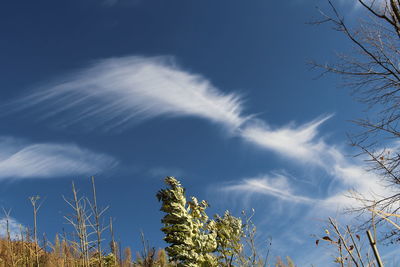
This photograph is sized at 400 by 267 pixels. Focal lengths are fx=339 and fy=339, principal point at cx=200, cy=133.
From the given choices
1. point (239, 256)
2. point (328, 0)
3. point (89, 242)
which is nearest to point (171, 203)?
point (239, 256)

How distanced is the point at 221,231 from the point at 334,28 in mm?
6184

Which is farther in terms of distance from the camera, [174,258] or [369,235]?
[174,258]

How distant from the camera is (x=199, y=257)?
7.97m

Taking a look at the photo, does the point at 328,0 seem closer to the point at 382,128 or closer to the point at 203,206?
the point at 382,128

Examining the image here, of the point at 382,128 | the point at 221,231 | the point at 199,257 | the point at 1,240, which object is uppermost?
the point at 1,240

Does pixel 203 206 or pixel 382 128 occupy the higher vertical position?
pixel 382 128

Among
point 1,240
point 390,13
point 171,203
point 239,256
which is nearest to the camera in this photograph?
point 239,256

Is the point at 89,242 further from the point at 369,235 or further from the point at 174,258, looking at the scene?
the point at 369,235

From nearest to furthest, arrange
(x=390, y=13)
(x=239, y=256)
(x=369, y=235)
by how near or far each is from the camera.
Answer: (x=369, y=235), (x=239, y=256), (x=390, y=13)

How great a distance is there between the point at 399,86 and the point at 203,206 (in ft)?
21.3

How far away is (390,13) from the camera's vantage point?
306 inches

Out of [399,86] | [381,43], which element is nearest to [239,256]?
[399,86]

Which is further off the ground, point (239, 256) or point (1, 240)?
point (1, 240)

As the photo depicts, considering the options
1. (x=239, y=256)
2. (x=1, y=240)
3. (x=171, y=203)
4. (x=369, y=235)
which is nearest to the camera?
(x=369, y=235)
